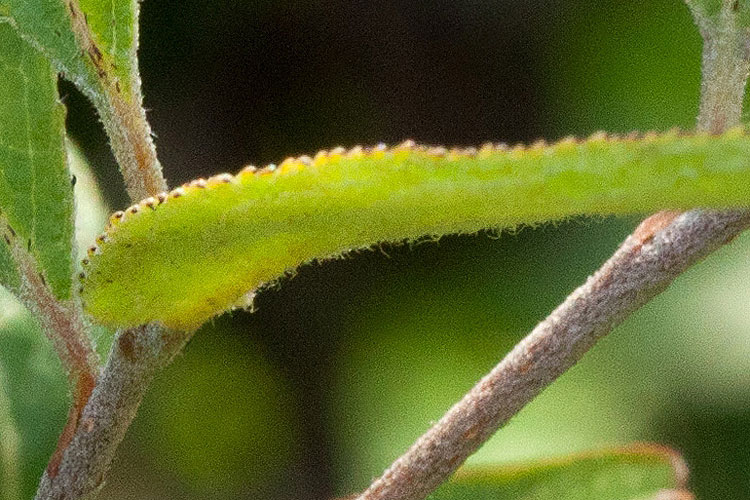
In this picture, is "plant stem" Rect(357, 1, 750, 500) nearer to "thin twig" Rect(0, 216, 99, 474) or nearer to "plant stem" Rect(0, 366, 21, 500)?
"thin twig" Rect(0, 216, 99, 474)

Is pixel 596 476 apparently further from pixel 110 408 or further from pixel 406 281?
pixel 406 281

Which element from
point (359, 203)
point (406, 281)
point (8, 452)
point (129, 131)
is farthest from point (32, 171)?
point (406, 281)

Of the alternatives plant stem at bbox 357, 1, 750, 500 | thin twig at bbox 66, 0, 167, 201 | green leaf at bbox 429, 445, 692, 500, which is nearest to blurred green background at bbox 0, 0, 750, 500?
green leaf at bbox 429, 445, 692, 500

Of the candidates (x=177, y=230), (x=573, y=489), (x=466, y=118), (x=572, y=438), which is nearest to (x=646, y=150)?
(x=177, y=230)

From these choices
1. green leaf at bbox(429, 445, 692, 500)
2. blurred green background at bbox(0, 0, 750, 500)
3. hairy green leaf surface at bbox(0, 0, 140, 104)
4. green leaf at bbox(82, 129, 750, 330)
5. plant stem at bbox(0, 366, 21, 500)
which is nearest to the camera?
green leaf at bbox(82, 129, 750, 330)

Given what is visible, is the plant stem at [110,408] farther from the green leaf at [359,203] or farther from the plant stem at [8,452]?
the plant stem at [8,452]

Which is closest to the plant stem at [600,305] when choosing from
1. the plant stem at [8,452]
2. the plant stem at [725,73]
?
the plant stem at [725,73]
